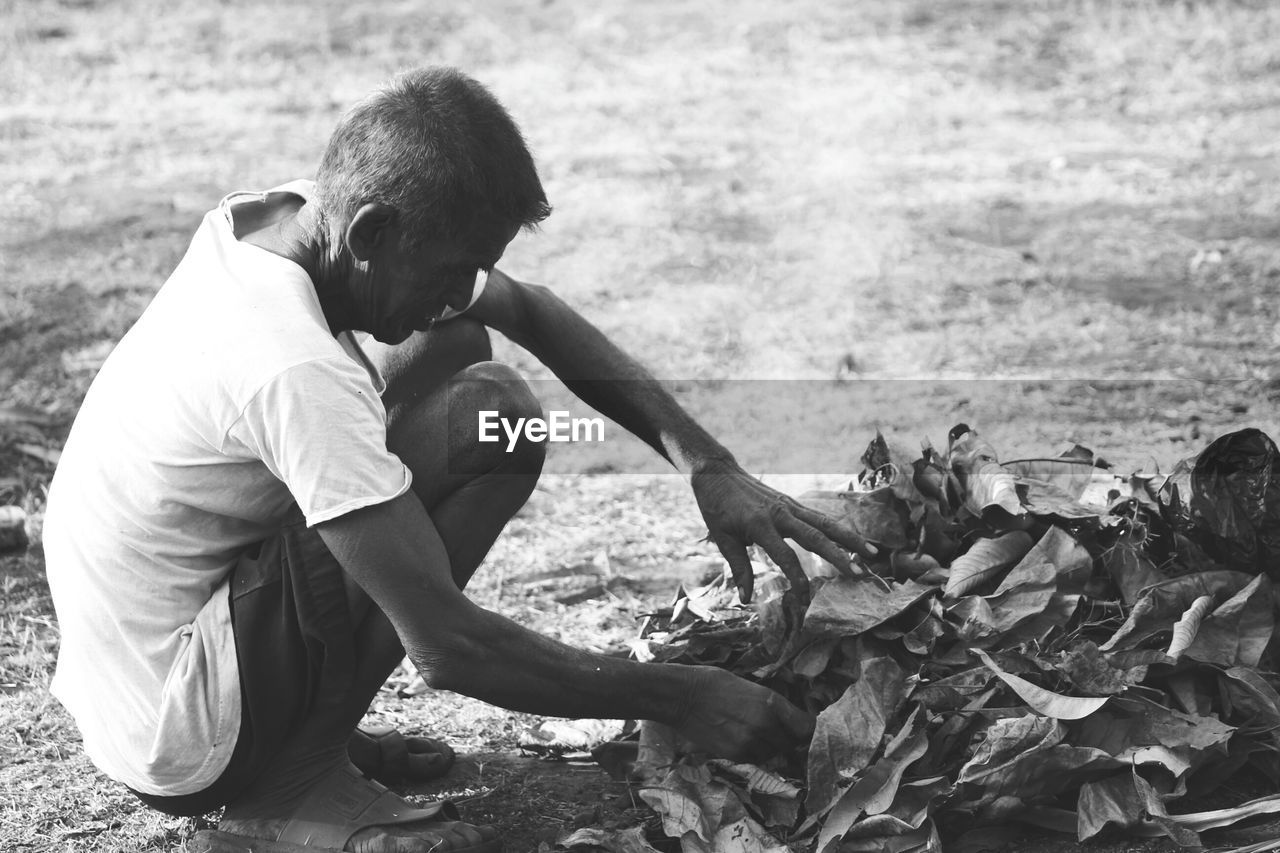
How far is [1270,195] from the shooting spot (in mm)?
5750

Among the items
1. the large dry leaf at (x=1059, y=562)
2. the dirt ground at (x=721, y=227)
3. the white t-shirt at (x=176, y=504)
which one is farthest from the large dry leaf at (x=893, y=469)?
the white t-shirt at (x=176, y=504)

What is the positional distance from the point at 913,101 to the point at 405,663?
15.7ft

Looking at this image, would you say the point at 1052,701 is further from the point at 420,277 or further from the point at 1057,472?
the point at 420,277

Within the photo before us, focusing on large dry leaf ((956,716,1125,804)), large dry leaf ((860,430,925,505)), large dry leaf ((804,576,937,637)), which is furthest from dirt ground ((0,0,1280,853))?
large dry leaf ((860,430,925,505))

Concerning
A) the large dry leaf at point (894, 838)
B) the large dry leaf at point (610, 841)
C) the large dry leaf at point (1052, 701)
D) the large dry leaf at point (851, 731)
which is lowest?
the large dry leaf at point (610, 841)

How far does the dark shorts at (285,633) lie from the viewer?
2094mm

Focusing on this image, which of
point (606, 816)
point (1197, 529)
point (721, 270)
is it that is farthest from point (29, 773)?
point (721, 270)

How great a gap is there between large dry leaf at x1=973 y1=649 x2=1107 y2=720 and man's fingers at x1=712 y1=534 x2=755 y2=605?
44 cm

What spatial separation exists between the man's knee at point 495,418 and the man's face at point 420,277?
18 centimetres

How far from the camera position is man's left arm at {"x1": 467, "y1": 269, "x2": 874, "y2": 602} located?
2.40 m

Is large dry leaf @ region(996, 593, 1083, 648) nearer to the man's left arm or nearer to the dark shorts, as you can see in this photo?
the man's left arm

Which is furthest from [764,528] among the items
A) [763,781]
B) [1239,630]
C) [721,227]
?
[721,227]

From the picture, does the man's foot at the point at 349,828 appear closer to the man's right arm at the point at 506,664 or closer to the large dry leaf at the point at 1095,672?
the man's right arm at the point at 506,664

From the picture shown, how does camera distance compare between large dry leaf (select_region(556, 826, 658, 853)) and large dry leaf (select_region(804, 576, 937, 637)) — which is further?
large dry leaf (select_region(804, 576, 937, 637))
